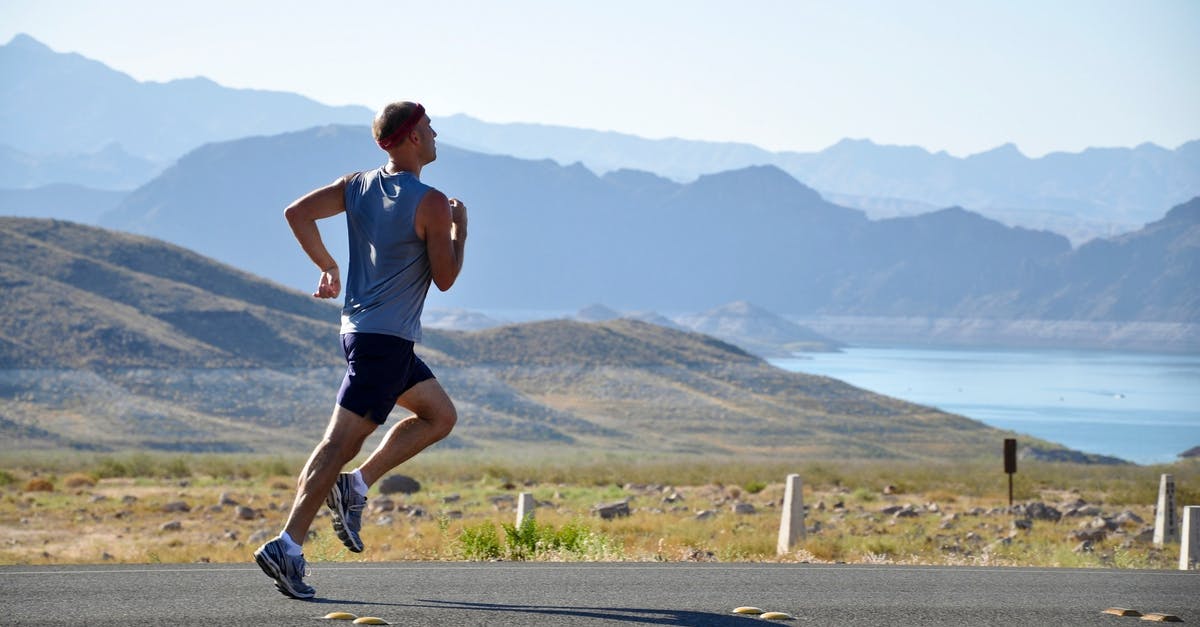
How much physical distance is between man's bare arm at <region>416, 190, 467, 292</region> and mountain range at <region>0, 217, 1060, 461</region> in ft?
208

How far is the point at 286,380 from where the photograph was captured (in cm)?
8525

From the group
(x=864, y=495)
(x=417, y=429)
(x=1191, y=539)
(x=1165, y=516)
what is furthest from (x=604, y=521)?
(x=417, y=429)

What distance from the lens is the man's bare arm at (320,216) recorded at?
6656 mm

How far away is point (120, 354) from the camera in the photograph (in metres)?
82.4

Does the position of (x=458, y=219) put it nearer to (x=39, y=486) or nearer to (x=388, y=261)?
(x=388, y=261)

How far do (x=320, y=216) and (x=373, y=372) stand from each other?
808mm

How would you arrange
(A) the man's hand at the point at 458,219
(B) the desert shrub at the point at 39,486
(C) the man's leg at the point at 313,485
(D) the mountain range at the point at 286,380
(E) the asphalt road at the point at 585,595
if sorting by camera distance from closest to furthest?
(E) the asphalt road at the point at 585,595, (C) the man's leg at the point at 313,485, (A) the man's hand at the point at 458,219, (B) the desert shrub at the point at 39,486, (D) the mountain range at the point at 286,380

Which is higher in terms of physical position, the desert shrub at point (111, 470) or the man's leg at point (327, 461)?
the man's leg at point (327, 461)

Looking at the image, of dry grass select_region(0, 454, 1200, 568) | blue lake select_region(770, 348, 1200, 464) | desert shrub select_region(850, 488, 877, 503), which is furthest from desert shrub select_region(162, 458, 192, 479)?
blue lake select_region(770, 348, 1200, 464)

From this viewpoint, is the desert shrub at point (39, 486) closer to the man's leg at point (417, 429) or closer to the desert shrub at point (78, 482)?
the desert shrub at point (78, 482)

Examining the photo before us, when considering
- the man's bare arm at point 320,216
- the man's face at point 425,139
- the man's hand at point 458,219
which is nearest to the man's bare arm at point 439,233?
the man's hand at point 458,219

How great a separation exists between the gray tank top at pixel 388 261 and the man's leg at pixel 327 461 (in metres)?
0.39

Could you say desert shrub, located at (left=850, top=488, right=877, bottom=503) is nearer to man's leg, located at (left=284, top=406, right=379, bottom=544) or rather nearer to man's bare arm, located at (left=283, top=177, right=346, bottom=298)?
man's bare arm, located at (left=283, top=177, right=346, bottom=298)

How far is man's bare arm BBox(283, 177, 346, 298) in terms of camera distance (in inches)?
262
